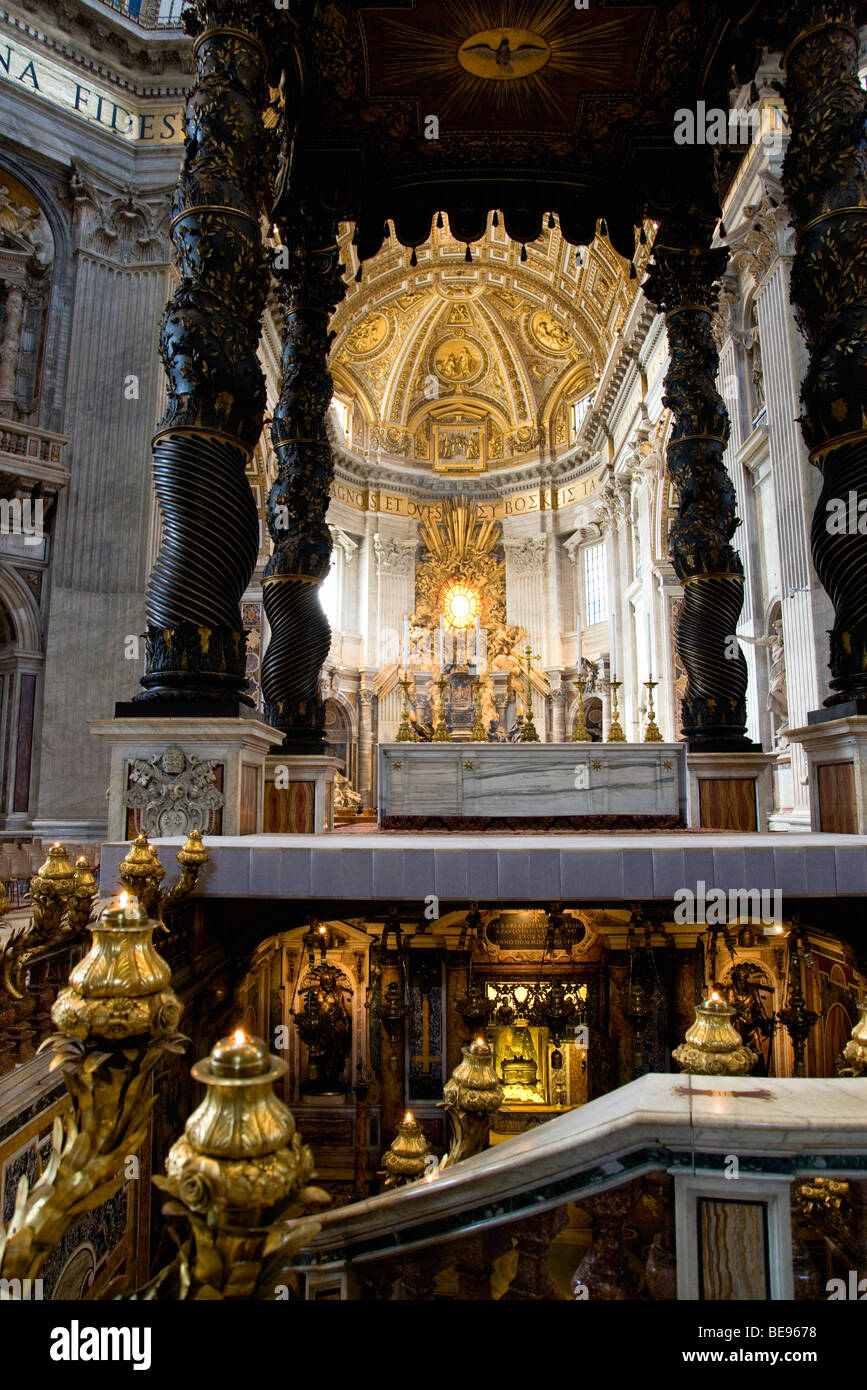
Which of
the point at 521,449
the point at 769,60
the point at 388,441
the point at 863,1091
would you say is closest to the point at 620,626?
the point at 521,449

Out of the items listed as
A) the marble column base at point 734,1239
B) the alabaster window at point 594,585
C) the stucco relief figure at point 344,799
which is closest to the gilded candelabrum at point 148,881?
the marble column base at point 734,1239

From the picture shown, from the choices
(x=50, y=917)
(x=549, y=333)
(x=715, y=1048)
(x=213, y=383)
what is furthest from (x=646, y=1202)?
(x=549, y=333)

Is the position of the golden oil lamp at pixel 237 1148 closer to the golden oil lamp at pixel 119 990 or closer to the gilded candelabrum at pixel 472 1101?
the golden oil lamp at pixel 119 990

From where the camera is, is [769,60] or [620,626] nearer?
[769,60]

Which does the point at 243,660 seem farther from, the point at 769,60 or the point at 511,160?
the point at 769,60

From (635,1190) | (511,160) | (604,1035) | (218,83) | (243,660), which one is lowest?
(604,1035)

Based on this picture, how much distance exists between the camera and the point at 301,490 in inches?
268

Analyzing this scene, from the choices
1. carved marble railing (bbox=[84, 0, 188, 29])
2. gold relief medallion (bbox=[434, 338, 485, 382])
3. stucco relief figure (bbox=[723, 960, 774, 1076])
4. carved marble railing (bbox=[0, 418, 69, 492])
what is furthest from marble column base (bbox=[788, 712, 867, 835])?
gold relief medallion (bbox=[434, 338, 485, 382])

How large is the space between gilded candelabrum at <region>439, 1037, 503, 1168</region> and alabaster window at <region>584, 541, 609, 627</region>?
24588 millimetres

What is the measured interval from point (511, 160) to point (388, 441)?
22.9 meters

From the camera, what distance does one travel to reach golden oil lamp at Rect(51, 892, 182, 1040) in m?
1.29
